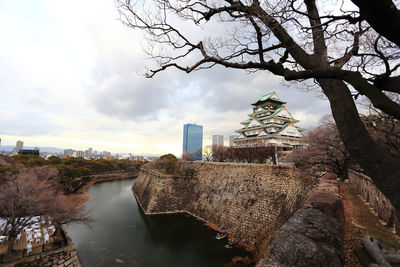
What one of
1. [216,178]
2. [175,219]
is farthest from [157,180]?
[216,178]

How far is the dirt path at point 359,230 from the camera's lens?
4.09 m

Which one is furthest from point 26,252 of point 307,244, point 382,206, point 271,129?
point 271,129

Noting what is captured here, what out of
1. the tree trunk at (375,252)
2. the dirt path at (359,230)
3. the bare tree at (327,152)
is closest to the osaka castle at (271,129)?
the bare tree at (327,152)

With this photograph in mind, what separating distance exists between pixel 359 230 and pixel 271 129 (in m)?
21.6

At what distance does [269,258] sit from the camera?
3.07 metres

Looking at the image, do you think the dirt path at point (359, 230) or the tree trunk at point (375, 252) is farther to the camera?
the dirt path at point (359, 230)

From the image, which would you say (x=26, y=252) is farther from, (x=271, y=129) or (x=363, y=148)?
(x=271, y=129)

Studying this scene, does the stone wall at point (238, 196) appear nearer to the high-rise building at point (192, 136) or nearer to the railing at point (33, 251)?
the railing at point (33, 251)

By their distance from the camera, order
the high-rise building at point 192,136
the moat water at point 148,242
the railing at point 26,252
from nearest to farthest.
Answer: the railing at point 26,252
the moat water at point 148,242
the high-rise building at point 192,136

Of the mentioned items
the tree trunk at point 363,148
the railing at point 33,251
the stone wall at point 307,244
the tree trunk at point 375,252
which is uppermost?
the tree trunk at point 363,148

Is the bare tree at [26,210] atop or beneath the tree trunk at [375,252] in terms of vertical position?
beneath

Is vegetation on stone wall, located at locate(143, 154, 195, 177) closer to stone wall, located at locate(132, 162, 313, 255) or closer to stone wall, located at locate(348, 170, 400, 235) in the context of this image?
stone wall, located at locate(132, 162, 313, 255)

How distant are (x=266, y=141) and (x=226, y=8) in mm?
23058

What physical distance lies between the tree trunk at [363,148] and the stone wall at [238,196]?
935 cm
